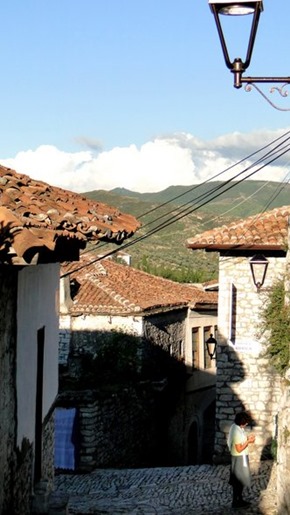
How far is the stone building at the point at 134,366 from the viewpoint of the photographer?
18.7 metres

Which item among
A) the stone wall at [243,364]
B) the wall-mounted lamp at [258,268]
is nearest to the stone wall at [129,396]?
the stone wall at [243,364]

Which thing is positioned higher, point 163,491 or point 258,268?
point 258,268

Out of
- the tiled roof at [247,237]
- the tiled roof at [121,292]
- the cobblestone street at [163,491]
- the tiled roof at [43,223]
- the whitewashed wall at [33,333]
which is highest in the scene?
the tiled roof at [247,237]

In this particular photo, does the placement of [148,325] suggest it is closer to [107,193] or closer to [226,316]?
[226,316]

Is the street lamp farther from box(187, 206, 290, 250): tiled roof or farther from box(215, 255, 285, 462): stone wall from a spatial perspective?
box(215, 255, 285, 462): stone wall

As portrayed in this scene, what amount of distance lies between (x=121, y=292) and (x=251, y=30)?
17.9m

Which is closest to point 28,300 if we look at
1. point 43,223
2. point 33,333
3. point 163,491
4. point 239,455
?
point 33,333

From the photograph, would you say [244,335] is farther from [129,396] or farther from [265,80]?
[265,80]

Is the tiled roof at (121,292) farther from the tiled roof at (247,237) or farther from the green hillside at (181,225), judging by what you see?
the tiled roof at (247,237)

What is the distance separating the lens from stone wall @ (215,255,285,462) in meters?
16.3

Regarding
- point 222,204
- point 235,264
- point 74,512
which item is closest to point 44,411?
point 74,512

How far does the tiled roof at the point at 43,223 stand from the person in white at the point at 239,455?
15.5 feet

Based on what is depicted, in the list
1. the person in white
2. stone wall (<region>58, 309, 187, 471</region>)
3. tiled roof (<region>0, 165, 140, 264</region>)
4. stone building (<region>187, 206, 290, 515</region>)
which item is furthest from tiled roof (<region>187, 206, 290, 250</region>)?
tiled roof (<region>0, 165, 140, 264</region>)

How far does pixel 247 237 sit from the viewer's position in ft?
53.0
